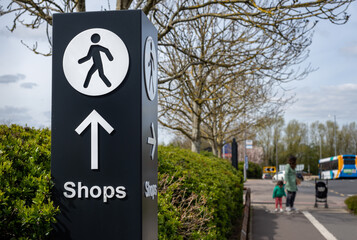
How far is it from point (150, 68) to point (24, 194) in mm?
1172

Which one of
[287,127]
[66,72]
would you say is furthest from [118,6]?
[287,127]

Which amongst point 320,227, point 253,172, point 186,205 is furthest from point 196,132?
point 253,172

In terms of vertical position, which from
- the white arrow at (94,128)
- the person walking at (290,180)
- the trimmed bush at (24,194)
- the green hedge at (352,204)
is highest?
the white arrow at (94,128)

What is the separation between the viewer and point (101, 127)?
239 centimetres

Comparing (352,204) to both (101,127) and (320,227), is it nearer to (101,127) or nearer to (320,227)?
(320,227)

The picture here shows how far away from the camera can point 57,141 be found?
2453 mm

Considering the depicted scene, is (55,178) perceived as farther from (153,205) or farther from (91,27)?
(91,27)

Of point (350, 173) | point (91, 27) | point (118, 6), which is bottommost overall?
point (350, 173)

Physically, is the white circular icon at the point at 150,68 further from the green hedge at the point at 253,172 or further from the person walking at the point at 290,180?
the green hedge at the point at 253,172

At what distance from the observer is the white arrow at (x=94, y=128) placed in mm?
2373

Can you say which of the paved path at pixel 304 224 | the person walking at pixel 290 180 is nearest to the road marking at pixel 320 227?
the paved path at pixel 304 224

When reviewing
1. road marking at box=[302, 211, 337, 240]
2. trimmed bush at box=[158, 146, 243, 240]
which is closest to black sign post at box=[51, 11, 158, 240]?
trimmed bush at box=[158, 146, 243, 240]

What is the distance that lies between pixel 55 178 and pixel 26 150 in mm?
1004

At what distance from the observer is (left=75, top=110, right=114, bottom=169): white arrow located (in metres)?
2.37
